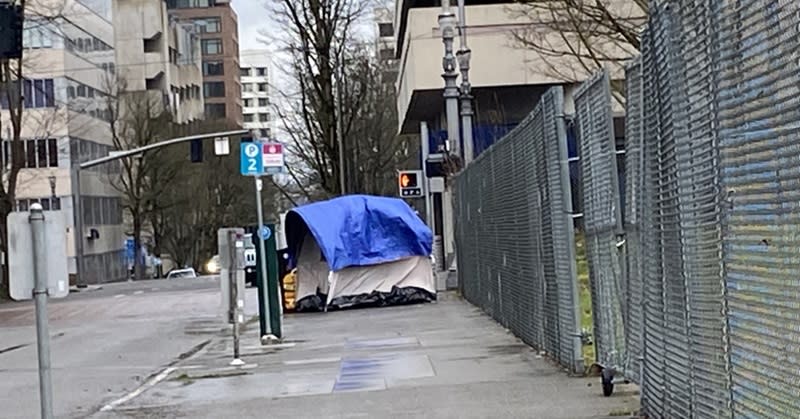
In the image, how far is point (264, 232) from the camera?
61.5 ft

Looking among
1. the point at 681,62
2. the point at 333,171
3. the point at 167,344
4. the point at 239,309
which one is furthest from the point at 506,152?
the point at 333,171

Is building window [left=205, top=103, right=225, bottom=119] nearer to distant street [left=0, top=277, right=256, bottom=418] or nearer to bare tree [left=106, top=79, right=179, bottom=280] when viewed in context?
bare tree [left=106, top=79, right=179, bottom=280]

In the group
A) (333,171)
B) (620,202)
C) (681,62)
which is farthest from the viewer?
(333,171)

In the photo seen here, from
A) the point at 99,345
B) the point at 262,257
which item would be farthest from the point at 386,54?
the point at 262,257

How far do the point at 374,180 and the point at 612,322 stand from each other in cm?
5538

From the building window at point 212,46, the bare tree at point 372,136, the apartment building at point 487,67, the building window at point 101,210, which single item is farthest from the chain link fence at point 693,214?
the building window at point 212,46

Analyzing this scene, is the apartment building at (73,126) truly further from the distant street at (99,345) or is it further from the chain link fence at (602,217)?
the chain link fence at (602,217)

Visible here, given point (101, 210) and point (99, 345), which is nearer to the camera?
point (99, 345)

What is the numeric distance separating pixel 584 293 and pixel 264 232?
727 cm

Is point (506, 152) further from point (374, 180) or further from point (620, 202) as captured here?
point (374, 180)

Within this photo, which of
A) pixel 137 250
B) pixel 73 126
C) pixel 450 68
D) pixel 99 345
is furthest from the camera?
pixel 137 250

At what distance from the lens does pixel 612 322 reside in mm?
10430

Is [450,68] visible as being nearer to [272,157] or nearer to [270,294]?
[272,157]

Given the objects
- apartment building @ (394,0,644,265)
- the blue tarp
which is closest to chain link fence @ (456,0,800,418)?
the blue tarp
